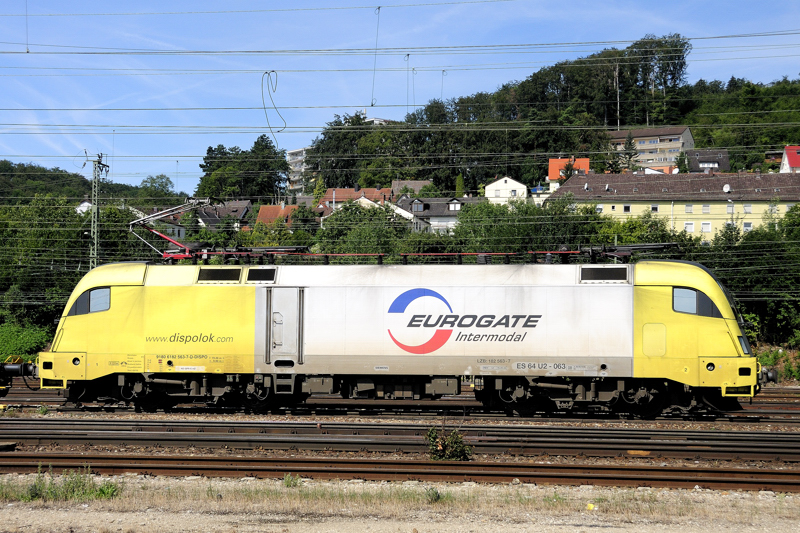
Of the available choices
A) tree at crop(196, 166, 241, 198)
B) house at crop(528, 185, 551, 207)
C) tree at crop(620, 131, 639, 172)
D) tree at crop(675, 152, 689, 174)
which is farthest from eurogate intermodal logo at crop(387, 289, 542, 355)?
tree at crop(620, 131, 639, 172)

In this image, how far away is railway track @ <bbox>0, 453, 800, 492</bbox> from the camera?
10766mm

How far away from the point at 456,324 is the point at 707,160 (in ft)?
343

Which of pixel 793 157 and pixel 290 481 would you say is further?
pixel 793 157

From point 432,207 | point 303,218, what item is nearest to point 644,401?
point 303,218

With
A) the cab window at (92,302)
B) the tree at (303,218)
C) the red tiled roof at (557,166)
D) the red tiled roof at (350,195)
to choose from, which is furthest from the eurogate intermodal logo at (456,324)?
the red tiled roof at (557,166)

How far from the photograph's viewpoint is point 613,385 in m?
16.0

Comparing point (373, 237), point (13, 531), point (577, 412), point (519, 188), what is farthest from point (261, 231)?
point (13, 531)

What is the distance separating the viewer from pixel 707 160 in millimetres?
105750

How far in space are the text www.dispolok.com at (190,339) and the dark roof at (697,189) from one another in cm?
4980

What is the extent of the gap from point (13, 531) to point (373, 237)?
38.2 meters

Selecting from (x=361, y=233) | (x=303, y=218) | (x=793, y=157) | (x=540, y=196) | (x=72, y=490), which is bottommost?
(x=72, y=490)

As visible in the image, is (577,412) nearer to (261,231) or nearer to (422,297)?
(422,297)

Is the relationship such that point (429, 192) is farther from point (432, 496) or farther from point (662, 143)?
point (432, 496)

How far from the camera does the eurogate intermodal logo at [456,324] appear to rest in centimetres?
1597
